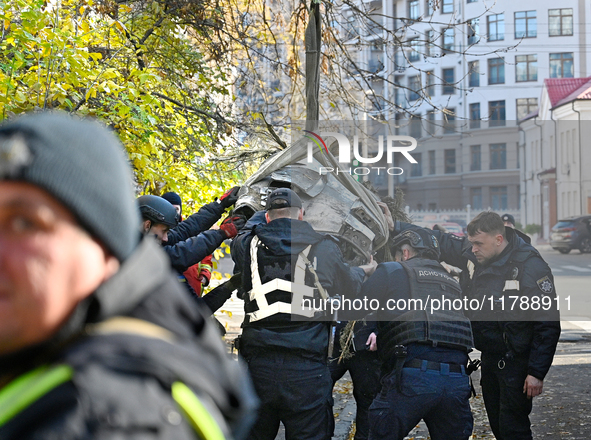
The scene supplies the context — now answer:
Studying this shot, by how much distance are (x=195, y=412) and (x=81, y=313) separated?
0.21m

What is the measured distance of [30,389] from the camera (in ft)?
2.99

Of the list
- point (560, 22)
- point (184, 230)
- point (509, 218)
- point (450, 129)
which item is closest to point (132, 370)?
point (184, 230)

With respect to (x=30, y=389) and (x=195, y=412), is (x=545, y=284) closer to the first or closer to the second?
(x=195, y=412)

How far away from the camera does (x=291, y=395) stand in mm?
4527

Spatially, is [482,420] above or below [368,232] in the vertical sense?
below

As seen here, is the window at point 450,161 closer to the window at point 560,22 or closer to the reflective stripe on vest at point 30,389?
the reflective stripe on vest at point 30,389

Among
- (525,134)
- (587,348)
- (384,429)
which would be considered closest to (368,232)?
(384,429)

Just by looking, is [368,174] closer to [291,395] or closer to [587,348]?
[291,395]

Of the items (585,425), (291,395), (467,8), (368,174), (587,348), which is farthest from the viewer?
(587,348)

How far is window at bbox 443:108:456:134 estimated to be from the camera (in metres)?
7.27

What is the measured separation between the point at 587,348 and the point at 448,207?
6.13 metres

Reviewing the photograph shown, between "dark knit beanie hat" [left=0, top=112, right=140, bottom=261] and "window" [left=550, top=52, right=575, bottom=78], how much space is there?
30307 millimetres

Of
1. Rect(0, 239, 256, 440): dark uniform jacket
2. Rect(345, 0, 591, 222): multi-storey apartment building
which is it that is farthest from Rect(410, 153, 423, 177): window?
Rect(0, 239, 256, 440): dark uniform jacket

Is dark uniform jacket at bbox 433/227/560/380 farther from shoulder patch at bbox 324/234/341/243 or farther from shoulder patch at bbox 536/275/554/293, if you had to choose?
shoulder patch at bbox 324/234/341/243
